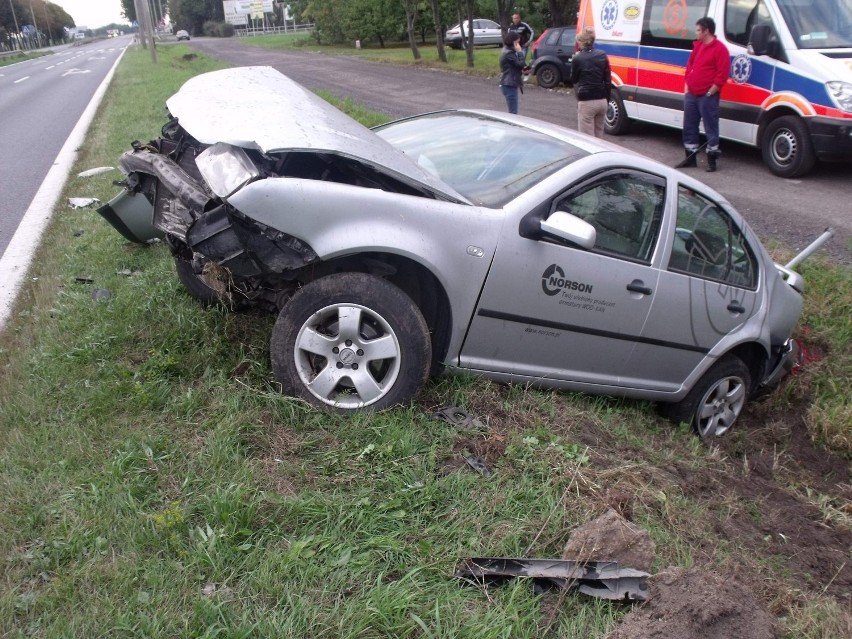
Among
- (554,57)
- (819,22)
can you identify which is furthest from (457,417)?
(554,57)

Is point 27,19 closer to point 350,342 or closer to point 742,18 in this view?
point 742,18

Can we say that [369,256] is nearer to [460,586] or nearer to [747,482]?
[460,586]

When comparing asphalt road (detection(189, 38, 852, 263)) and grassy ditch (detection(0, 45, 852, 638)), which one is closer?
grassy ditch (detection(0, 45, 852, 638))

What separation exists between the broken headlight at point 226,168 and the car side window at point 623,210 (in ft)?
5.16

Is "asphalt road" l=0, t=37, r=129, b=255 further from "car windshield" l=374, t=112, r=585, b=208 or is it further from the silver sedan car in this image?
"car windshield" l=374, t=112, r=585, b=208

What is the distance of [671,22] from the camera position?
11.2 meters

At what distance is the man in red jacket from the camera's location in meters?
9.79

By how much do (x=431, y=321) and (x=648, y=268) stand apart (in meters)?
1.28

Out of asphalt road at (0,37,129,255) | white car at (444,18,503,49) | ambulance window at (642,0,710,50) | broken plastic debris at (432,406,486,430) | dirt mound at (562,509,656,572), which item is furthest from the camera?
white car at (444,18,503,49)

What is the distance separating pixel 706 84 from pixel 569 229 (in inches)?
296

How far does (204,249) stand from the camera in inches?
136

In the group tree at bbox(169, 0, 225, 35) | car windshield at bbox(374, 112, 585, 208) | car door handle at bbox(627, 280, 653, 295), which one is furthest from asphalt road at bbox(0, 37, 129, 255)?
tree at bbox(169, 0, 225, 35)

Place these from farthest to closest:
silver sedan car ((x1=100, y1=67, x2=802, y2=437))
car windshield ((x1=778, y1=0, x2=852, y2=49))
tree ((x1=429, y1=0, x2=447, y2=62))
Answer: tree ((x1=429, y1=0, x2=447, y2=62))
car windshield ((x1=778, y1=0, x2=852, y2=49))
silver sedan car ((x1=100, y1=67, x2=802, y2=437))

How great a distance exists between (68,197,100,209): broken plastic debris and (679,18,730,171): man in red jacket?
6971mm
